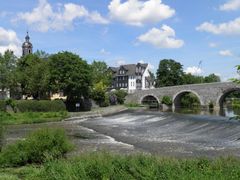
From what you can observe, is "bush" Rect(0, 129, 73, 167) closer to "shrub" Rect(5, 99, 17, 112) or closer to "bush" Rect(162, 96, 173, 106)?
"shrub" Rect(5, 99, 17, 112)

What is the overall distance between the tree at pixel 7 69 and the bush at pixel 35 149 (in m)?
52.8

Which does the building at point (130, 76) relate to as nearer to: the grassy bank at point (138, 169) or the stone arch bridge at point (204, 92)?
the stone arch bridge at point (204, 92)

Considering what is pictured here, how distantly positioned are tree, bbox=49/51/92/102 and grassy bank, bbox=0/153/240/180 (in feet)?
151

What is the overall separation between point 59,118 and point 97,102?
26.1 meters

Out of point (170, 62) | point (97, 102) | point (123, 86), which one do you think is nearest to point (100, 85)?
point (97, 102)

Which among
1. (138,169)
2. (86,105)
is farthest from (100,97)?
(138,169)

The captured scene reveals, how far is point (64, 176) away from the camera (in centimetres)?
1127

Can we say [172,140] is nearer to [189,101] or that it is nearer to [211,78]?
[189,101]

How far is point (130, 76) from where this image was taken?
119875mm

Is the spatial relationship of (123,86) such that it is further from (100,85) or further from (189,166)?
(189,166)

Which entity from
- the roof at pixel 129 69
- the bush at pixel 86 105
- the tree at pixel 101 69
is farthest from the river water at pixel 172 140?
the roof at pixel 129 69

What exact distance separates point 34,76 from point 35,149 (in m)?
48.4

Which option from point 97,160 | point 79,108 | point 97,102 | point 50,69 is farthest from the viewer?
point 97,102

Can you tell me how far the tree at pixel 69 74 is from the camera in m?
59.2
